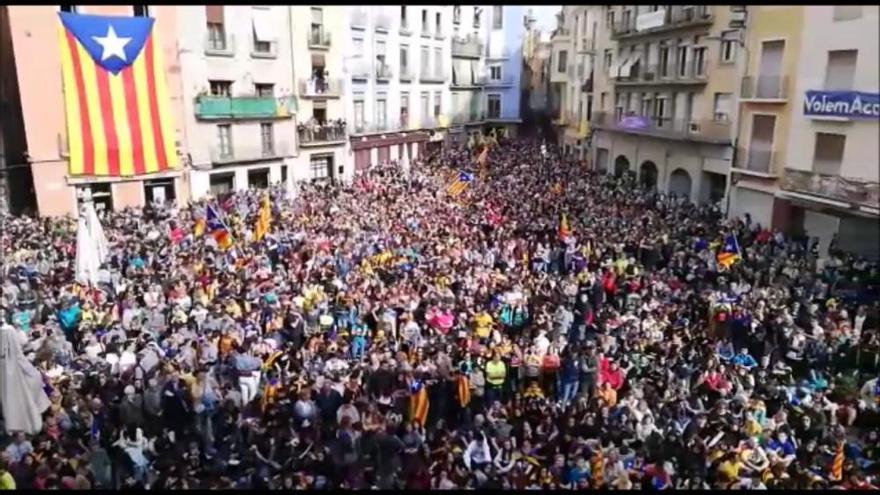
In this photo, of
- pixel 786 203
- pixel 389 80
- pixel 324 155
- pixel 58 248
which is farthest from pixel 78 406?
pixel 389 80

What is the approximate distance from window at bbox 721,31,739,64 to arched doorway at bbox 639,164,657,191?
4918 mm

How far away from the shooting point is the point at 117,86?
13211 mm

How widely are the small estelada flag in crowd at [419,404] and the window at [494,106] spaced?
128 feet

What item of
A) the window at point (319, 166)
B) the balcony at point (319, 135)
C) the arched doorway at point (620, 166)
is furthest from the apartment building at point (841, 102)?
the window at point (319, 166)

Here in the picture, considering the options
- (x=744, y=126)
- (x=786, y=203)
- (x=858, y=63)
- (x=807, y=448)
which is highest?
(x=858, y=63)

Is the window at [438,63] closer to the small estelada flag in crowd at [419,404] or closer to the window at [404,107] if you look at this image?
the window at [404,107]

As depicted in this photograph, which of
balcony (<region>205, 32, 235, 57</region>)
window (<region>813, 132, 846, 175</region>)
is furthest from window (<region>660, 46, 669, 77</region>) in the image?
window (<region>813, 132, 846, 175</region>)

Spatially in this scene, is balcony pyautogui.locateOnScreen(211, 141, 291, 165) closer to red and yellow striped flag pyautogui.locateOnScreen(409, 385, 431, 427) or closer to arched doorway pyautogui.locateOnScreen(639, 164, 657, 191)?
arched doorway pyautogui.locateOnScreen(639, 164, 657, 191)

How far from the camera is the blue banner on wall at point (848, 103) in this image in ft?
12.2

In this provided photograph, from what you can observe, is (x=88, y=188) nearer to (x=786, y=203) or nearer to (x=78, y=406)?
(x=78, y=406)

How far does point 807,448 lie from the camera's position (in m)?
8.50

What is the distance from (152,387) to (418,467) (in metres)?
3.78

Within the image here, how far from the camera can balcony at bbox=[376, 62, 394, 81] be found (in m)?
Result: 33.8

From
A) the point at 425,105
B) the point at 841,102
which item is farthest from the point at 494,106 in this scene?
the point at 841,102
